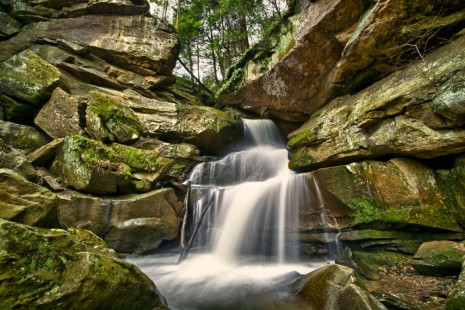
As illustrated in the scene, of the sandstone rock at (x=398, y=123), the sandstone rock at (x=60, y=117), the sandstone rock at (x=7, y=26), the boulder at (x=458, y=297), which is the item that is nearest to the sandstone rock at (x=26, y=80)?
the sandstone rock at (x=60, y=117)

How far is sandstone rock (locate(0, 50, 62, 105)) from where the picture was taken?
7555 mm

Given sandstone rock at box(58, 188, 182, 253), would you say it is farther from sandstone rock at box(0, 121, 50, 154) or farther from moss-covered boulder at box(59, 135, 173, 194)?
sandstone rock at box(0, 121, 50, 154)

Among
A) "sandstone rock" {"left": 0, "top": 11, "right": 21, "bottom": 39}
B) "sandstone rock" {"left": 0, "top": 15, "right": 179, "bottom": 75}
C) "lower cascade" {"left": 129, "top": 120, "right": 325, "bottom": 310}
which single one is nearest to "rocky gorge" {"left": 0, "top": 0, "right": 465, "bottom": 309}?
"lower cascade" {"left": 129, "top": 120, "right": 325, "bottom": 310}

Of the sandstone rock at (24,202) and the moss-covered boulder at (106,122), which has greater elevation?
the moss-covered boulder at (106,122)

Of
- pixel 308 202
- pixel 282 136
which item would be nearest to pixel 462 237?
pixel 308 202

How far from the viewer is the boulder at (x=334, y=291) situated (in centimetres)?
288

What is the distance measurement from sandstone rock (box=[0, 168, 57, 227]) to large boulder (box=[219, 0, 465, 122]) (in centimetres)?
731

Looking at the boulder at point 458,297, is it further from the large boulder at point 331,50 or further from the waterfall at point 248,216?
the large boulder at point 331,50

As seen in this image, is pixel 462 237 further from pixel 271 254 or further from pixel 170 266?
pixel 170 266

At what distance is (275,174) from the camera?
9.94 meters

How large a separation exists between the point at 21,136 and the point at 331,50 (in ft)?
38.8

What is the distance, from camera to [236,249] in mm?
6516

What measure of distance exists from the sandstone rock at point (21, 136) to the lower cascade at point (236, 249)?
5.72 m

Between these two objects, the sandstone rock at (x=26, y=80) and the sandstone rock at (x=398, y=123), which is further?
the sandstone rock at (x=26, y=80)
